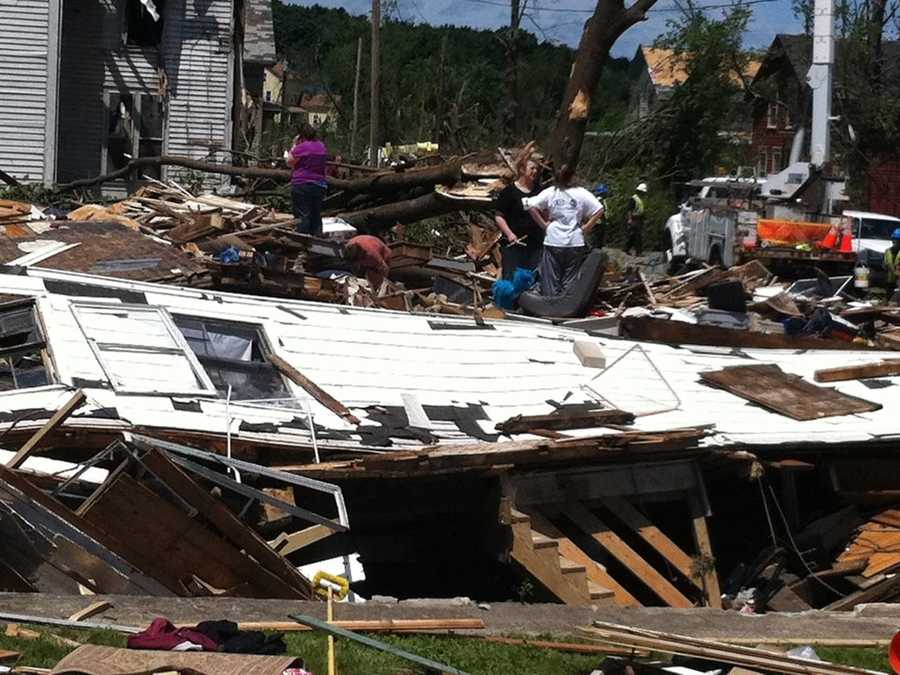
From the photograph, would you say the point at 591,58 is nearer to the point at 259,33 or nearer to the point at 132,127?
the point at 132,127

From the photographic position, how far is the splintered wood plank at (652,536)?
397 inches

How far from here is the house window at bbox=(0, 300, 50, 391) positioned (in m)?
9.27

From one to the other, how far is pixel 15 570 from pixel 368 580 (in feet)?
10.5

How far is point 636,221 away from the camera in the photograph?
31.4m

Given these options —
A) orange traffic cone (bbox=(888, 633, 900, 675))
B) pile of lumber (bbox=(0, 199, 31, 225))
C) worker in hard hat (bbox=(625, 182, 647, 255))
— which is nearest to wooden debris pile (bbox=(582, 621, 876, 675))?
orange traffic cone (bbox=(888, 633, 900, 675))

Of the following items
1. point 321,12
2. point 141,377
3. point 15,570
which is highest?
point 321,12

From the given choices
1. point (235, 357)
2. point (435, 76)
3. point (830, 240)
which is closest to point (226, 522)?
point (235, 357)

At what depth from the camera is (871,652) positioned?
7.30 meters

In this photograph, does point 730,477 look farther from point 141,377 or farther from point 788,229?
point 788,229

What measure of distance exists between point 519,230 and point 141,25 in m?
15.4

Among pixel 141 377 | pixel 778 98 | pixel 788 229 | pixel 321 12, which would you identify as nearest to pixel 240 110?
pixel 788 229

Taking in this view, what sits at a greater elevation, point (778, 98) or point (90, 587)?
point (778, 98)

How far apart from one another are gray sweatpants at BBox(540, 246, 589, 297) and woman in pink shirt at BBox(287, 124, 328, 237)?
383 centimetres

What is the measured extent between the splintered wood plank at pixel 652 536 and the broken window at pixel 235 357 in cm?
235
